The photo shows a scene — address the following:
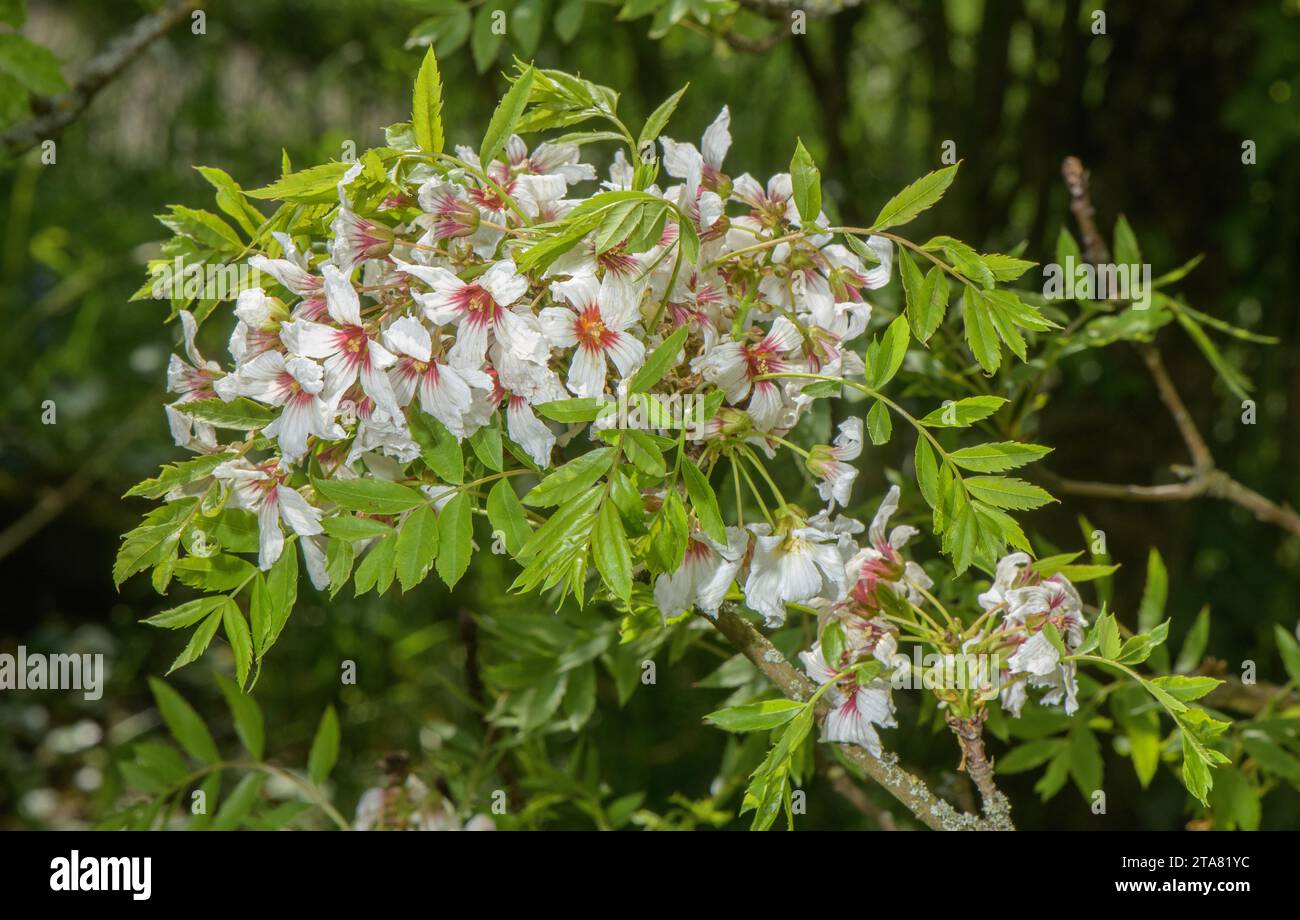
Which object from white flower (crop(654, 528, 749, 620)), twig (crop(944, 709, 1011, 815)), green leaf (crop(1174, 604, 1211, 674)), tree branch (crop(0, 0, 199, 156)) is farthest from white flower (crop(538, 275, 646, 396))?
tree branch (crop(0, 0, 199, 156))

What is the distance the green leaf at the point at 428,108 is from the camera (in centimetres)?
68

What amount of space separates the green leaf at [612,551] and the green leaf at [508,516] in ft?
0.21

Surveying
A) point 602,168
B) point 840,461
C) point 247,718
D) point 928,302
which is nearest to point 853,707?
point 840,461

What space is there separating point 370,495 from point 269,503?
7 cm

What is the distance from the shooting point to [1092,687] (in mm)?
997

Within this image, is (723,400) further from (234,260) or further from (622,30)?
(622,30)

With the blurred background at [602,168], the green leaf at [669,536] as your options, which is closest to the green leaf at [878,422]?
the green leaf at [669,536]

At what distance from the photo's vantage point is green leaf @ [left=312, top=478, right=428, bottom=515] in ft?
2.18

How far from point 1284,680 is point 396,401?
1.66 meters

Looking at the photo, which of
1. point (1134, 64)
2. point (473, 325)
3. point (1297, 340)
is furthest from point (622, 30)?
point (473, 325)

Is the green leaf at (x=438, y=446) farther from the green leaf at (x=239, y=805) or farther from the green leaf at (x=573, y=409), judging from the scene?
the green leaf at (x=239, y=805)

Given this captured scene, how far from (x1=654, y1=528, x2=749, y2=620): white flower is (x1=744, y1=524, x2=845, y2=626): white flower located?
1 centimetres

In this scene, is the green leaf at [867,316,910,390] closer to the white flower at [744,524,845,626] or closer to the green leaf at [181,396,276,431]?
the white flower at [744,524,845,626]

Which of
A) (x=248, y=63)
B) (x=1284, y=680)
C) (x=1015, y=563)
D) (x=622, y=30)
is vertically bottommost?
(x=1284, y=680)
